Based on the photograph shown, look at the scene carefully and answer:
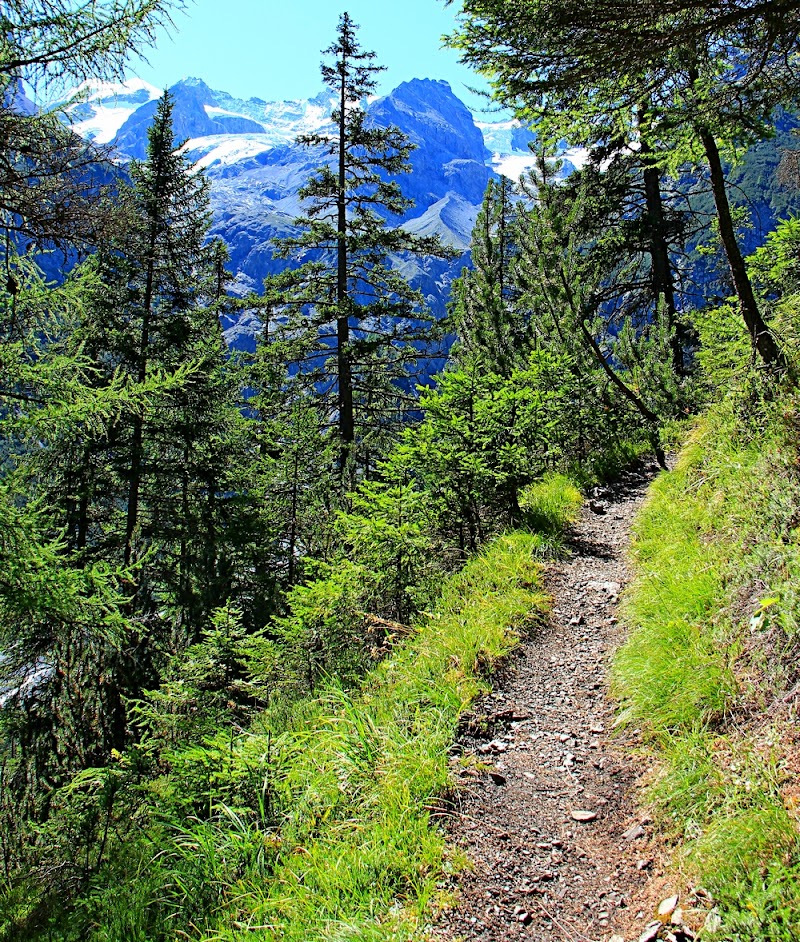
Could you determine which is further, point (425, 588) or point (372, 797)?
point (425, 588)

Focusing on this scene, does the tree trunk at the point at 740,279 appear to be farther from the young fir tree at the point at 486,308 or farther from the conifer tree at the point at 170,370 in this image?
the conifer tree at the point at 170,370

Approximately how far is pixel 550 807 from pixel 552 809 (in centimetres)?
2

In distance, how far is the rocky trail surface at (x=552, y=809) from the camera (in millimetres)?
2607

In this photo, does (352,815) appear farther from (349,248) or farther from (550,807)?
(349,248)

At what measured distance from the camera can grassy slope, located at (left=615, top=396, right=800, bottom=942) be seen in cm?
230

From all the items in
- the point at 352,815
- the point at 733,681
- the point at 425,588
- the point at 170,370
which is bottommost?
the point at 352,815

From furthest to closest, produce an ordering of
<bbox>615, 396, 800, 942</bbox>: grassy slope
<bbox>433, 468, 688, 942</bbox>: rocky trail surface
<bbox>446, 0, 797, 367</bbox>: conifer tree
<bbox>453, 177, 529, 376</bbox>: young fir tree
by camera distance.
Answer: <bbox>453, 177, 529, 376</bbox>: young fir tree
<bbox>446, 0, 797, 367</bbox>: conifer tree
<bbox>433, 468, 688, 942</bbox>: rocky trail surface
<bbox>615, 396, 800, 942</bbox>: grassy slope

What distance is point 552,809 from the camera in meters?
3.30

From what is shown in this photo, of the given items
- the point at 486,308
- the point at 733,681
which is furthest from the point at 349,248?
the point at 733,681

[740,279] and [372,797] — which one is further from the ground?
[740,279]

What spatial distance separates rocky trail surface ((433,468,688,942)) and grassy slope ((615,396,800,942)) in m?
0.24

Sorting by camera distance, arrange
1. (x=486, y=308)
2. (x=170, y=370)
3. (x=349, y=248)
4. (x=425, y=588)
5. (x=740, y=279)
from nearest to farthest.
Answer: (x=740, y=279)
(x=425, y=588)
(x=486, y=308)
(x=170, y=370)
(x=349, y=248)

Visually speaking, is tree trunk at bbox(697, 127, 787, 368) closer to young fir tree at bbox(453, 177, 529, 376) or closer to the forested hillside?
the forested hillside

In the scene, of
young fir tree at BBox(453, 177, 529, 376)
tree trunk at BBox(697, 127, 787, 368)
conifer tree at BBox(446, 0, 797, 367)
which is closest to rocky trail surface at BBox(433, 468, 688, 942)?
tree trunk at BBox(697, 127, 787, 368)
